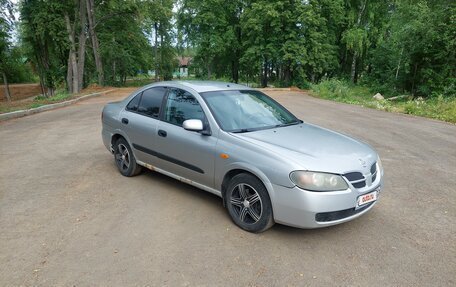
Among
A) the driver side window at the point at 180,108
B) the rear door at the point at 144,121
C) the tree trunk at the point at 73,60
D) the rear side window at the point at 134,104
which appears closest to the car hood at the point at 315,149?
the driver side window at the point at 180,108

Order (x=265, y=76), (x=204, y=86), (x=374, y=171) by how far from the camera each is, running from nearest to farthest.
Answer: (x=374, y=171)
(x=204, y=86)
(x=265, y=76)

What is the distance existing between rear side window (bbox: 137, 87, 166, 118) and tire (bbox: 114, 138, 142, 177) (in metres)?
0.68

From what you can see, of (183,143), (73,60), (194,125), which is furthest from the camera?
(73,60)

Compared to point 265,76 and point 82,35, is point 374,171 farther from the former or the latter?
point 265,76

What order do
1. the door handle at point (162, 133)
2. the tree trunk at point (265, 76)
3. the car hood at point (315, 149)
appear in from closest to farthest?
the car hood at point (315, 149) → the door handle at point (162, 133) → the tree trunk at point (265, 76)

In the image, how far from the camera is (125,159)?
18.4 feet

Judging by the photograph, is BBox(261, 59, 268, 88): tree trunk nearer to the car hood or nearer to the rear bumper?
the rear bumper

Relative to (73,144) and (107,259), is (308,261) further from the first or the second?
(73,144)

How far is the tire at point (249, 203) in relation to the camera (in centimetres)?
362

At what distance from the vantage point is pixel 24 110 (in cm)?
1293

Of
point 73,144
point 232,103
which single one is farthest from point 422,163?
point 73,144

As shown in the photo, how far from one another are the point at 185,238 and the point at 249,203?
788 mm

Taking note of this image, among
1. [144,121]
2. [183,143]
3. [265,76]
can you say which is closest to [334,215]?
[183,143]

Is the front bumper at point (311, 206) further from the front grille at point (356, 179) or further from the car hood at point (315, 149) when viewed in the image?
the car hood at point (315, 149)
